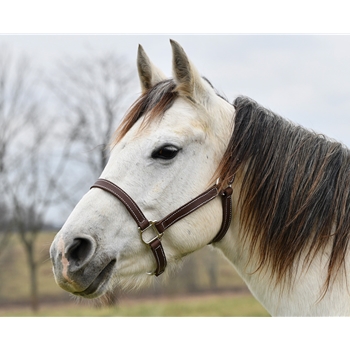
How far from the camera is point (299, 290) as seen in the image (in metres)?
2.77

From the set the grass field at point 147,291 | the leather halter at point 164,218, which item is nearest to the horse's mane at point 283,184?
Result: the leather halter at point 164,218

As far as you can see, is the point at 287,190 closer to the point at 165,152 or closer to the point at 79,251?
the point at 165,152

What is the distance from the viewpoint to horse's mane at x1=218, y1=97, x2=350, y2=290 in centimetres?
284

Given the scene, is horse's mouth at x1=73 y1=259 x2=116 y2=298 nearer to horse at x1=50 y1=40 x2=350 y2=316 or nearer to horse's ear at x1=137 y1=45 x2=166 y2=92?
horse at x1=50 y1=40 x2=350 y2=316

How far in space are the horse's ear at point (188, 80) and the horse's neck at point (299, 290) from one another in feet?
3.42

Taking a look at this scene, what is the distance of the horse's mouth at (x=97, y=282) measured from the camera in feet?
8.64

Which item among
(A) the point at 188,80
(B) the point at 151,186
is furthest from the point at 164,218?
(A) the point at 188,80

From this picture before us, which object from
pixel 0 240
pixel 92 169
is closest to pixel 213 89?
pixel 92 169

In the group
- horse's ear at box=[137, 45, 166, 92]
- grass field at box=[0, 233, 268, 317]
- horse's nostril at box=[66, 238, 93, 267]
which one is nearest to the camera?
horse's nostril at box=[66, 238, 93, 267]

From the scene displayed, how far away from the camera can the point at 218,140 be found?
2.99 metres

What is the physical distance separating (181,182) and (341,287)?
4.38 feet

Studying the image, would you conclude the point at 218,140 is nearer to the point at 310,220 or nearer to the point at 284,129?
the point at 284,129

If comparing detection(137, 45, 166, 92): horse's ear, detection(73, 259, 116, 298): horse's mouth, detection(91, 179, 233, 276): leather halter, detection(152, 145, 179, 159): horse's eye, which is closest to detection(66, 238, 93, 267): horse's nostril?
detection(73, 259, 116, 298): horse's mouth

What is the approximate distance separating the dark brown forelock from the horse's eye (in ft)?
0.82
